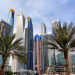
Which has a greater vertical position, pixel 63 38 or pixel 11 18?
pixel 11 18

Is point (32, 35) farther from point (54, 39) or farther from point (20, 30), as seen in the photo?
point (54, 39)

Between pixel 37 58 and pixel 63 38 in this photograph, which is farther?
pixel 37 58

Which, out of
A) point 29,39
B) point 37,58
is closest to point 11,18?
point 29,39

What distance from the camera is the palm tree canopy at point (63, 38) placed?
8430 mm

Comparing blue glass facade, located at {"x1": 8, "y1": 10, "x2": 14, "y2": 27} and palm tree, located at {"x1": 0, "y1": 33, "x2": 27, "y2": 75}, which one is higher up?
blue glass facade, located at {"x1": 8, "y1": 10, "x2": 14, "y2": 27}

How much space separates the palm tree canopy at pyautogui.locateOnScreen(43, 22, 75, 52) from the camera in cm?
843

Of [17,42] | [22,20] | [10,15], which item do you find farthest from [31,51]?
[17,42]

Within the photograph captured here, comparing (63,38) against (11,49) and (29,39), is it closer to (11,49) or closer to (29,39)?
(11,49)

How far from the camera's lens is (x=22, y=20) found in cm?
11000

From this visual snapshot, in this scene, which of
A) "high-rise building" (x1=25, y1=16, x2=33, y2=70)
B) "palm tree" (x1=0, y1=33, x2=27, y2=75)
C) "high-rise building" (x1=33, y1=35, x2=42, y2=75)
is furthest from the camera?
"high-rise building" (x1=25, y1=16, x2=33, y2=70)

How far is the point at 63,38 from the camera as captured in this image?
27.1 feet

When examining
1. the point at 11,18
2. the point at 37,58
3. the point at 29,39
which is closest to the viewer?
the point at 37,58

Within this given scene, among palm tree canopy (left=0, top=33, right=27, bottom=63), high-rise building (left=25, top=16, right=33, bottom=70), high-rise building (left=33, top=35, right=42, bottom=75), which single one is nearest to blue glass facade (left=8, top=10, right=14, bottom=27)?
high-rise building (left=25, top=16, right=33, bottom=70)

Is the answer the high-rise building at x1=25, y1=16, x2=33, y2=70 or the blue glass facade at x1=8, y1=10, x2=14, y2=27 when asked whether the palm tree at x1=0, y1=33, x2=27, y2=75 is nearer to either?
the high-rise building at x1=25, y1=16, x2=33, y2=70
